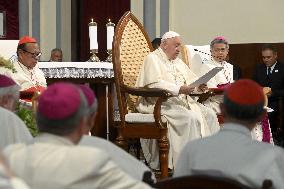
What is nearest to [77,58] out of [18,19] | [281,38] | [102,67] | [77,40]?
[77,40]

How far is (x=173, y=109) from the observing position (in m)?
6.87

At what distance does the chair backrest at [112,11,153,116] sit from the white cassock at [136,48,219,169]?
14cm

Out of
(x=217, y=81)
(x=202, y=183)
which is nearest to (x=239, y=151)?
(x=202, y=183)

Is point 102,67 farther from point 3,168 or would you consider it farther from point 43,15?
point 3,168

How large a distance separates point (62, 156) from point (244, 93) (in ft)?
3.03

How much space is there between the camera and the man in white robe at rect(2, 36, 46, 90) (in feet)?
21.8

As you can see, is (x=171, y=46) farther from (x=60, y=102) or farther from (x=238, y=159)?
(x=60, y=102)

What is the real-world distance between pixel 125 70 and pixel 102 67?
2.28ft

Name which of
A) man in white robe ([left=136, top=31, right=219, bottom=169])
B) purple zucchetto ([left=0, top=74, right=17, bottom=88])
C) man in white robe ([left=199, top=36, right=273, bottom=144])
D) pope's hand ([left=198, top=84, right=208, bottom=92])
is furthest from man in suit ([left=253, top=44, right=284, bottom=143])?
purple zucchetto ([left=0, top=74, right=17, bottom=88])

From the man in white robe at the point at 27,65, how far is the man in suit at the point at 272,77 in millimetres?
3545

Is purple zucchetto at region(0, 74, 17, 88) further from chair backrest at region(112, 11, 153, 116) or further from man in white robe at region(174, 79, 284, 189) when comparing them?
chair backrest at region(112, 11, 153, 116)

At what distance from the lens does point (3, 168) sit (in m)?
1.58

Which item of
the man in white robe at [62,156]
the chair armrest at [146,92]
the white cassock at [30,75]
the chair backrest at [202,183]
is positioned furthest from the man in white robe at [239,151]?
the white cassock at [30,75]

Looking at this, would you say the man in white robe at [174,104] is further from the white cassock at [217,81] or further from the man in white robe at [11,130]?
the man in white robe at [11,130]
